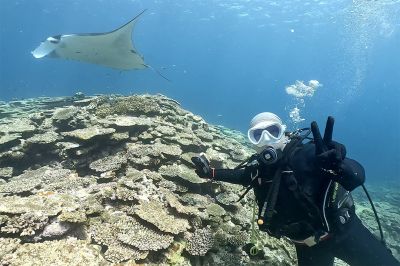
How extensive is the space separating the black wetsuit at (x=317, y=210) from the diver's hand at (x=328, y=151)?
0.31ft

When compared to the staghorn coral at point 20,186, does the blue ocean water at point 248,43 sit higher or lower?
higher

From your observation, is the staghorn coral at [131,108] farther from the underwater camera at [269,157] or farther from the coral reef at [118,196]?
the underwater camera at [269,157]

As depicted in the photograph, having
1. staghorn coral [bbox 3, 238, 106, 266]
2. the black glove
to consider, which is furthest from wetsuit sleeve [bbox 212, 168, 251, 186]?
staghorn coral [bbox 3, 238, 106, 266]

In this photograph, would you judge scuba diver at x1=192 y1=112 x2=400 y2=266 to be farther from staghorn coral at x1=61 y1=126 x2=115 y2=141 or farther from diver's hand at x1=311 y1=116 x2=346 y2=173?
staghorn coral at x1=61 y1=126 x2=115 y2=141

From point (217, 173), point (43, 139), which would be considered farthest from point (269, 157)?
point (43, 139)

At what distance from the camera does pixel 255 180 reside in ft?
13.2

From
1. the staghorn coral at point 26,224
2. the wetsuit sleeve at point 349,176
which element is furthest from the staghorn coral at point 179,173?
the wetsuit sleeve at point 349,176

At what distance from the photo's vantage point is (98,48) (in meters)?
9.83

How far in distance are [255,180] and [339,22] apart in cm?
5678

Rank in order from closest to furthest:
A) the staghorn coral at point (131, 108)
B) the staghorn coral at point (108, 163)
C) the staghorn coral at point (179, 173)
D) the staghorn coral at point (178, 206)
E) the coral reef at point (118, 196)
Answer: the coral reef at point (118, 196)
the staghorn coral at point (178, 206)
the staghorn coral at point (179, 173)
the staghorn coral at point (108, 163)
the staghorn coral at point (131, 108)

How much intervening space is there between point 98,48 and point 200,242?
7.41m

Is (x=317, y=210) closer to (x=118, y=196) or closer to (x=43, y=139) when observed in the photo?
(x=118, y=196)

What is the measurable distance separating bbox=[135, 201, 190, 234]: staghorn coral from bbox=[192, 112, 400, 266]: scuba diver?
1.19 meters

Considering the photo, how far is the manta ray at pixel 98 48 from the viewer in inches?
361
